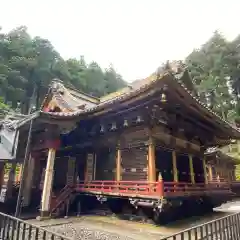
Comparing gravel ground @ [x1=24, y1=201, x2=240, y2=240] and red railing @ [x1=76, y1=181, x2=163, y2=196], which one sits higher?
red railing @ [x1=76, y1=181, x2=163, y2=196]

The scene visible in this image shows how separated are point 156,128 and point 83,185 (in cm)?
523

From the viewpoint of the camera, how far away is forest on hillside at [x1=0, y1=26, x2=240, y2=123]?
4125 cm

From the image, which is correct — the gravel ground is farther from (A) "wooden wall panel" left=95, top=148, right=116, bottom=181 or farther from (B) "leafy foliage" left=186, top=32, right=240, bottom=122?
(B) "leafy foliage" left=186, top=32, right=240, bottom=122

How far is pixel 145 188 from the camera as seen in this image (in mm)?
9594

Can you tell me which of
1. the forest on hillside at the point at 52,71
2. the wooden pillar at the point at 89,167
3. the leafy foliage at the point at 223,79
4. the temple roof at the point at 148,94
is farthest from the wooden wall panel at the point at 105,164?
the leafy foliage at the point at 223,79

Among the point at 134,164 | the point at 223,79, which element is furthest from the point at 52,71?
the point at 134,164

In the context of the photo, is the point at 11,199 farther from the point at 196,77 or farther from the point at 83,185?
the point at 196,77

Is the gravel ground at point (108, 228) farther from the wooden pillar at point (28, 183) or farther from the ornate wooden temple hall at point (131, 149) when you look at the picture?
the wooden pillar at point (28, 183)

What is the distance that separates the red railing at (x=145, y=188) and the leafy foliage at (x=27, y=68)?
31.8m

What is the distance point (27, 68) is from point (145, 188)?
40.0 m

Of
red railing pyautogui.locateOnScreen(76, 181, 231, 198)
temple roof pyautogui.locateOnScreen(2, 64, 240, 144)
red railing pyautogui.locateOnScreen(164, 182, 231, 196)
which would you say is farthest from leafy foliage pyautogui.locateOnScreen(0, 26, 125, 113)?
red railing pyautogui.locateOnScreen(164, 182, 231, 196)

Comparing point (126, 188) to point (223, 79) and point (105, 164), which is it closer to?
point (105, 164)

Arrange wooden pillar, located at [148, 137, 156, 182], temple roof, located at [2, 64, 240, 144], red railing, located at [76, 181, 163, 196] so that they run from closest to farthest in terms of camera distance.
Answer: temple roof, located at [2, 64, 240, 144] < red railing, located at [76, 181, 163, 196] < wooden pillar, located at [148, 137, 156, 182]

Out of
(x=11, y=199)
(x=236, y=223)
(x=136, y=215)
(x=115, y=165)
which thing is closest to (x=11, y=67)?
(x=11, y=199)
